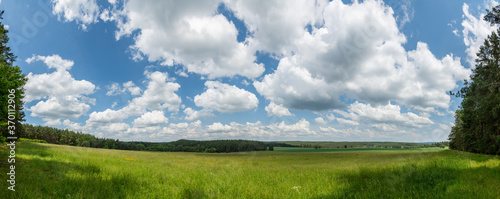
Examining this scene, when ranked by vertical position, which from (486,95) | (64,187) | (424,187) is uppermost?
(486,95)

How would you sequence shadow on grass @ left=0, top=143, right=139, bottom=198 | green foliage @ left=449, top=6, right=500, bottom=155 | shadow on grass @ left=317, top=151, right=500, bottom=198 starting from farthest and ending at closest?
1. green foliage @ left=449, top=6, right=500, bottom=155
2. shadow on grass @ left=317, top=151, right=500, bottom=198
3. shadow on grass @ left=0, top=143, right=139, bottom=198

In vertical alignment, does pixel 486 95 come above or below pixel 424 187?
above

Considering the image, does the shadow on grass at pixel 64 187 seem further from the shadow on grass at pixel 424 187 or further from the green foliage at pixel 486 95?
the green foliage at pixel 486 95

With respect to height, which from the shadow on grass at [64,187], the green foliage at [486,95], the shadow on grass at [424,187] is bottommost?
the shadow on grass at [424,187]

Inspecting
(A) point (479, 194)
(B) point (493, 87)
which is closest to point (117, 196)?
(A) point (479, 194)

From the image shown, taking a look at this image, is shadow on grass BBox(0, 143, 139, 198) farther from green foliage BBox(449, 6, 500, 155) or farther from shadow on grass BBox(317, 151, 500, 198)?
green foliage BBox(449, 6, 500, 155)

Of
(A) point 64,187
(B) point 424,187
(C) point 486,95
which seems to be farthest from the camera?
(C) point 486,95

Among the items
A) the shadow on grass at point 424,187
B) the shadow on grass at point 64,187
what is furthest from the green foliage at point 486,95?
the shadow on grass at point 64,187

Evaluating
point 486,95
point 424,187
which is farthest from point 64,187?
point 486,95

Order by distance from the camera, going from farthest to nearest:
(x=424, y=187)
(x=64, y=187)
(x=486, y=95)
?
(x=486, y=95) < (x=424, y=187) < (x=64, y=187)

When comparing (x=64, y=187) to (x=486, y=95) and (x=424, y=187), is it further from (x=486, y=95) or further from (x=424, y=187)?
(x=486, y=95)

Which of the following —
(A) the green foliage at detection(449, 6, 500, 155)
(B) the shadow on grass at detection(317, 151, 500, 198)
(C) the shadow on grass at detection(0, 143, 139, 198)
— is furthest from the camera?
(A) the green foliage at detection(449, 6, 500, 155)

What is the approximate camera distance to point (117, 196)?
6.91m

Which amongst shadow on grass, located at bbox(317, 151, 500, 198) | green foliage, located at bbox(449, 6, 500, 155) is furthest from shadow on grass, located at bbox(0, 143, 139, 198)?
green foliage, located at bbox(449, 6, 500, 155)
